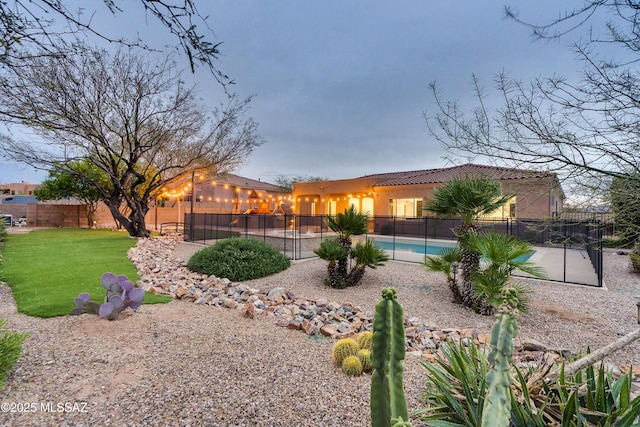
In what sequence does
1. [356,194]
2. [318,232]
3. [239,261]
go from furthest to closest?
1. [356,194]
2. [318,232]
3. [239,261]

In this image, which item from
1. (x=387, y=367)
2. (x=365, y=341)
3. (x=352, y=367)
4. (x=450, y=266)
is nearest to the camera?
(x=387, y=367)

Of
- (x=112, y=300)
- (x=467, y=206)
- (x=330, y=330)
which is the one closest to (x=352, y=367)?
(x=330, y=330)

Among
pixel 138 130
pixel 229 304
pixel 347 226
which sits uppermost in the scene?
pixel 138 130

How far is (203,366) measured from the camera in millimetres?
3133

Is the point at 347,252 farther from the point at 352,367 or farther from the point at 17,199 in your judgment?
the point at 17,199

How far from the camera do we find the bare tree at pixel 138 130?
11.5 metres

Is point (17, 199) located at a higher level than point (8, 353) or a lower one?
higher

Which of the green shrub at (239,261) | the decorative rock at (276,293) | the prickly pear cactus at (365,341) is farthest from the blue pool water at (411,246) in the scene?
the prickly pear cactus at (365,341)

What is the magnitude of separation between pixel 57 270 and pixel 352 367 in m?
8.45

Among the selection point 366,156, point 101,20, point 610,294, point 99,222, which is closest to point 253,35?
point 101,20

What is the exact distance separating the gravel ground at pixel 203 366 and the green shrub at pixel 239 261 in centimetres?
244

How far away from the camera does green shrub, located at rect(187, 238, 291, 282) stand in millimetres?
8039

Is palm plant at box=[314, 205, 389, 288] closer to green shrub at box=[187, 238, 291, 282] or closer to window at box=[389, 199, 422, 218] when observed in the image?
green shrub at box=[187, 238, 291, 282]

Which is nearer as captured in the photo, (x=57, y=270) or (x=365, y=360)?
(x=365, y=360)
